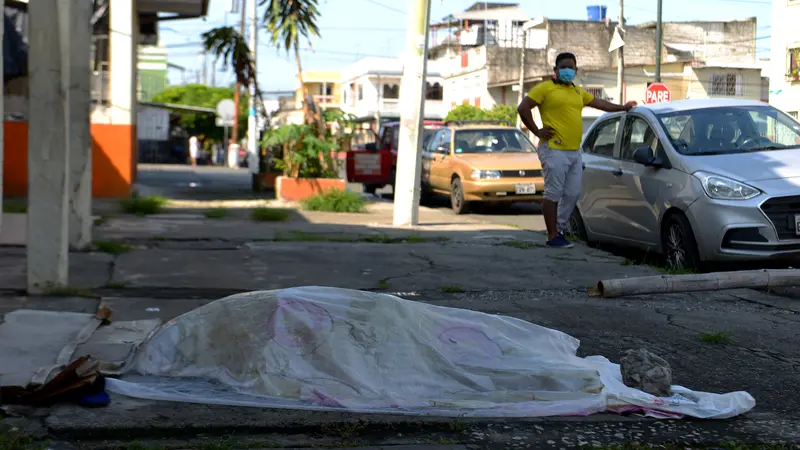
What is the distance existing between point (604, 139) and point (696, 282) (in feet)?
12.4

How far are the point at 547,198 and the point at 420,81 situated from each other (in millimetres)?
3456

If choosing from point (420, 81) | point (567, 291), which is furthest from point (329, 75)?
point (567, 291)

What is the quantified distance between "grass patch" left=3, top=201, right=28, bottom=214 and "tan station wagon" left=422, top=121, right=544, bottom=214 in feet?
22.9

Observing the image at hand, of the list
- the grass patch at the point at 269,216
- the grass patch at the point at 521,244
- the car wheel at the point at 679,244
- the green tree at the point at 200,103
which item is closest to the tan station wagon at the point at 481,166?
the grass patch at the point at 269,216

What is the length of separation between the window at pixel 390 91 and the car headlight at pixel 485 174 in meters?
59.8

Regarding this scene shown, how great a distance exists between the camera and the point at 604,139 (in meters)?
10.6

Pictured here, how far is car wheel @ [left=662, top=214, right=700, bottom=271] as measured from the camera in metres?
8.36

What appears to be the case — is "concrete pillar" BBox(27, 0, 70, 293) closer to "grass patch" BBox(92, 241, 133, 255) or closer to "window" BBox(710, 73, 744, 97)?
"grass patch" BBox(92, 241, 133, 255)

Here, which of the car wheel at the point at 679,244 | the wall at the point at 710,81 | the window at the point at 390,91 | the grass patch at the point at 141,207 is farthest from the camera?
the window at the point at 390,91

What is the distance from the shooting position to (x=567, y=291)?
293 inches

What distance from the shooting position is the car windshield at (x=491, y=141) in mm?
18031

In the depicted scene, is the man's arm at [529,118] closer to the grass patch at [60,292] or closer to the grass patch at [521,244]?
the grass patch at [521,244]

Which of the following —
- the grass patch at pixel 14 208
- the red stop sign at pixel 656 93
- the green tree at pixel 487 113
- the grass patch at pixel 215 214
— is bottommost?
the grass patch at pixel 215 214

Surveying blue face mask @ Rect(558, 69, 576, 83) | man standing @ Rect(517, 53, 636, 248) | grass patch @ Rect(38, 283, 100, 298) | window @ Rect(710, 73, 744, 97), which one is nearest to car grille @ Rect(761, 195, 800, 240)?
man standing @ Rect(517, 53, 636, 248)
